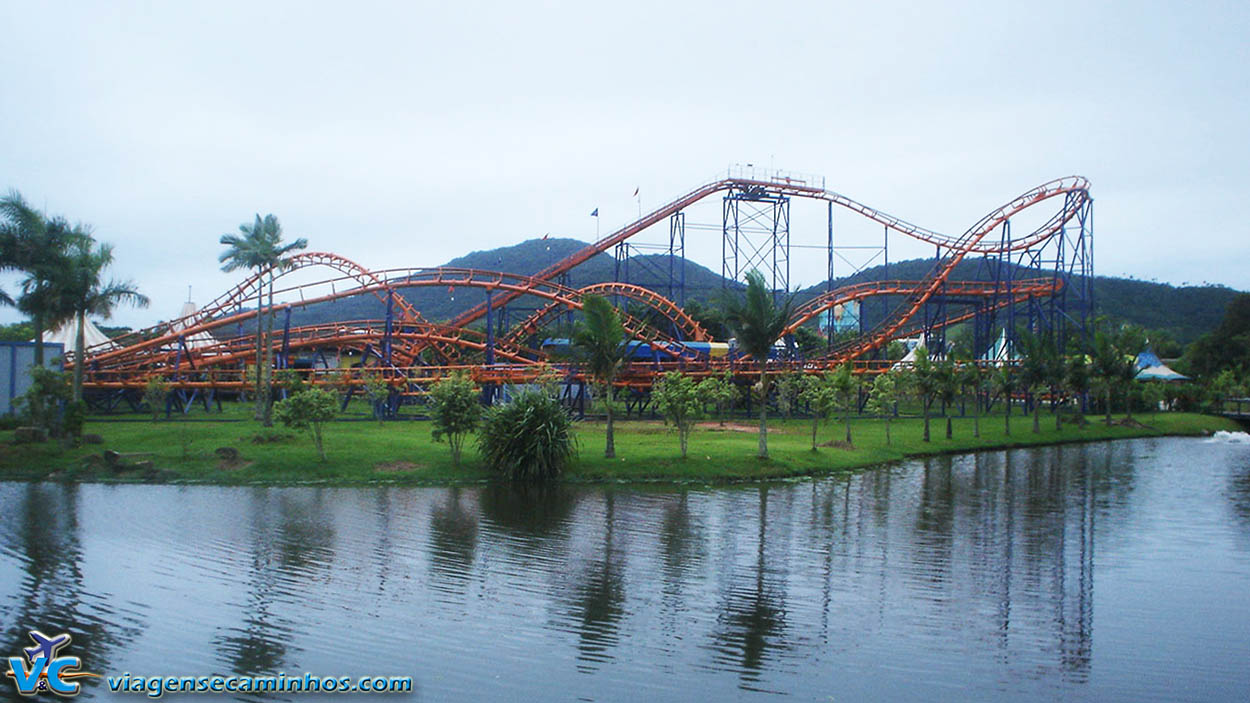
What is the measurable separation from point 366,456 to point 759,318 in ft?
44.8

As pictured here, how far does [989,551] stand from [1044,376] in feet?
109

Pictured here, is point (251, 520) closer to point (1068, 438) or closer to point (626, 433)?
point (626, 433)

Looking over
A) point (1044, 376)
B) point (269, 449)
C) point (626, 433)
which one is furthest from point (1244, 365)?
point (269, 449)

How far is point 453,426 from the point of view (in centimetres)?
2742

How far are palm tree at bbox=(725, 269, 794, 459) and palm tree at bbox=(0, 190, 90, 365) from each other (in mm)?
24412

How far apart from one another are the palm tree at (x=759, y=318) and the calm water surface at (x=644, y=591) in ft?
23.5

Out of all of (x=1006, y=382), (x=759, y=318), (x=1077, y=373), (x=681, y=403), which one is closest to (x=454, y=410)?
(x=681, y=403)

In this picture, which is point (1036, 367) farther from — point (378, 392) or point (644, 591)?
point (644, 591)

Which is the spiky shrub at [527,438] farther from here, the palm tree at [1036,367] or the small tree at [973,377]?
the palm tree at [1036,367]

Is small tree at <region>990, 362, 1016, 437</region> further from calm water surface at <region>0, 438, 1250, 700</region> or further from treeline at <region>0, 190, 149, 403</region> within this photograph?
treeline at <region>0, 190, 149, 403</region>

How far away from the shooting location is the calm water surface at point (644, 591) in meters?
10.5

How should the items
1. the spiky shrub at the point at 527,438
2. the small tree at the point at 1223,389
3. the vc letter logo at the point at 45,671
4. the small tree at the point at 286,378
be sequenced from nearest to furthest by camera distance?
1. the vc letter logo at the point at 45,671
2. the spiky shrub at the point at 527,438
3. the small tree at the point at 286,378
4. the small tree at the point at 1223,389

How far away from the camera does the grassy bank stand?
26.1 meters

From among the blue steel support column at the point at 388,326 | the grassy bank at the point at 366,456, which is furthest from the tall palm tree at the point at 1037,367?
the blue steel support column at the point at 388,326
